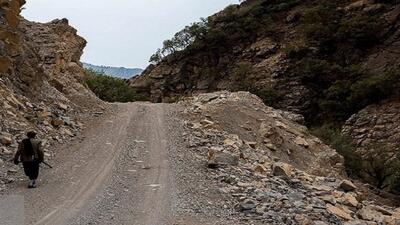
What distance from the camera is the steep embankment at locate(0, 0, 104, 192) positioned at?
52.6ft

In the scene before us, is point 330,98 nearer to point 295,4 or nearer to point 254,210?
point 295,4

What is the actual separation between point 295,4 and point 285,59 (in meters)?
15.1

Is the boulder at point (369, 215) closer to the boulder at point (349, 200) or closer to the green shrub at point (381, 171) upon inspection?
the boulder at point (349, 200)

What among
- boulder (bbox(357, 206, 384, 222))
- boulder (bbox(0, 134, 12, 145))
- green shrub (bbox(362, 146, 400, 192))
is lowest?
green shrub (bbox(362, 146, 400, 192))

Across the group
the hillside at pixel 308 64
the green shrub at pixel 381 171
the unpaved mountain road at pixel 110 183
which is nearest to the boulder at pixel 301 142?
the unpaved mountain road at pixel 110 183

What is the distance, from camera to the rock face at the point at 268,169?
1066 cm

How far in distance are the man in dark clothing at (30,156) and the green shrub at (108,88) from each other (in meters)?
34.0

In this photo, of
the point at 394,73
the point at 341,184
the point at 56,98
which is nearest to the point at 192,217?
the point at 341,184

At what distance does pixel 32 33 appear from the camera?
2955 cm

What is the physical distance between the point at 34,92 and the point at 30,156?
9.14m

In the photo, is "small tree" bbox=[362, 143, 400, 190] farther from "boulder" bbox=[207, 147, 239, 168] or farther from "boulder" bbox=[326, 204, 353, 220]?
"boulder" bbox=[326, 204, 353, 220]

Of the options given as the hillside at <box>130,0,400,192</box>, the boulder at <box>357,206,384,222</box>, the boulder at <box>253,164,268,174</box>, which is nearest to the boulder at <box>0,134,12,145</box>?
the boulder at <box>253,164,268,174</box>

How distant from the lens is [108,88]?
4912cm

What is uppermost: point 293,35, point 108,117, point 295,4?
point 295,4
